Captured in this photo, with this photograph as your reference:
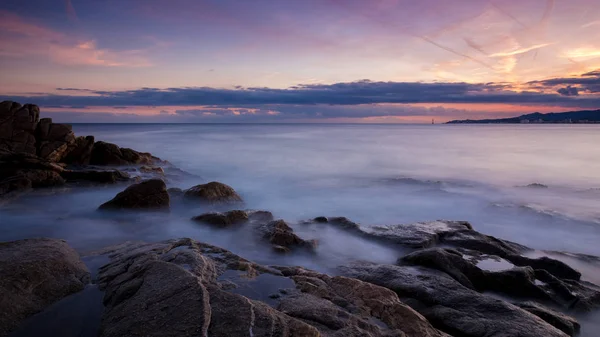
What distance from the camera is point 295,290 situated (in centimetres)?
459

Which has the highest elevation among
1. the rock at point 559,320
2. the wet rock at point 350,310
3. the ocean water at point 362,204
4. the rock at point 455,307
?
the wet rock at point 350,310

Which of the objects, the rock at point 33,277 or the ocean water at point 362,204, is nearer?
the rock at point 33,277

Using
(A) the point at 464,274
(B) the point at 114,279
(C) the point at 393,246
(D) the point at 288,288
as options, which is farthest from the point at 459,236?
(B) the point at 114,279

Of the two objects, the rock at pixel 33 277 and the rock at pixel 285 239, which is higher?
the rock at pixel 33 277

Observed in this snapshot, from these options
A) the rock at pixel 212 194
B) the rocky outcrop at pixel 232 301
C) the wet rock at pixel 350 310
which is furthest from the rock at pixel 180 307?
the rock at pixel 212 194

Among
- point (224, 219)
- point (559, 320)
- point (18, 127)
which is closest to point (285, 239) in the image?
point (224, 219)

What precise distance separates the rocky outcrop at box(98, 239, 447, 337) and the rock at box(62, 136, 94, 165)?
13.7 meters

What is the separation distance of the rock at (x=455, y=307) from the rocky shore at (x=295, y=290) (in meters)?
0.02

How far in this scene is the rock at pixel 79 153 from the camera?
17000 millimetres

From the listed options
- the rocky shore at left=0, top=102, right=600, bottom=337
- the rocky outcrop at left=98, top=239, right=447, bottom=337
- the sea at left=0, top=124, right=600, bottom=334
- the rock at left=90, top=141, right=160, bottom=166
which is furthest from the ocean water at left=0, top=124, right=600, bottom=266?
the rock at left=90, top=141, right=160, bottom=166

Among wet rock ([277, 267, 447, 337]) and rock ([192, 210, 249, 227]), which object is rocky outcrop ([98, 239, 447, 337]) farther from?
rock ([192, 210, 249, 227])

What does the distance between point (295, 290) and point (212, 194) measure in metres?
8.04

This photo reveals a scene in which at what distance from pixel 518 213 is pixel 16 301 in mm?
13448

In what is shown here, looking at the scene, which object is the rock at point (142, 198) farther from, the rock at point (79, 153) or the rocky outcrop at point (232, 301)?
the rock at point (79, 153)
